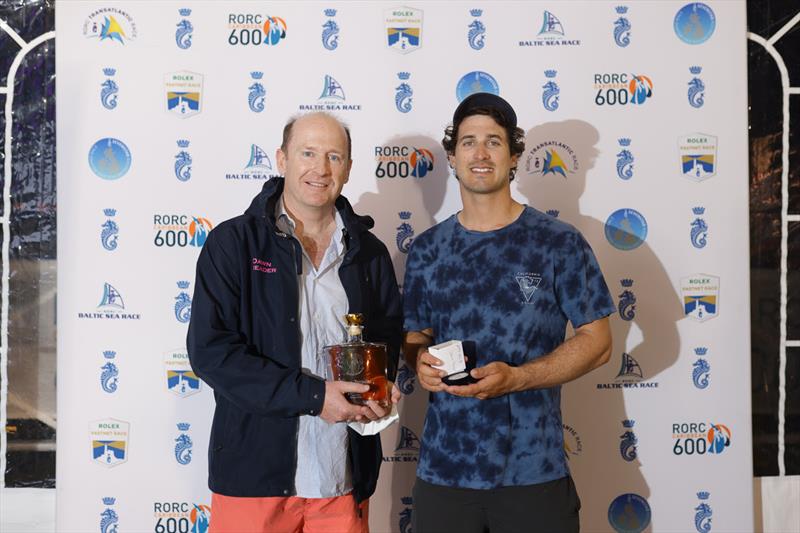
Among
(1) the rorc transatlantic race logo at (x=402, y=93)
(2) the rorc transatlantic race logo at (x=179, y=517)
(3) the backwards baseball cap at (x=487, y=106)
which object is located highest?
(1) the rorc transatlantic race logo at (x=402, y=93)

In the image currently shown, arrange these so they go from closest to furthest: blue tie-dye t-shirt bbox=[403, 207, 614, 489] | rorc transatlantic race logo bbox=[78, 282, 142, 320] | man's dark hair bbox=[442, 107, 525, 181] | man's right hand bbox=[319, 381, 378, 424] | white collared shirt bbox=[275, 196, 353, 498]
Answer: man's right hand bbox=[319, 381, 378, 424] → white collared shirt bbox=[275, 196, 353, 498] → blue tie-dye t-shirt bbox=[403, 207, 614, 489] → man's dark hair bbox=[442, 107, 525, 181] → rorc transatlantic race logo bbox=[78, 282, 142, 320]

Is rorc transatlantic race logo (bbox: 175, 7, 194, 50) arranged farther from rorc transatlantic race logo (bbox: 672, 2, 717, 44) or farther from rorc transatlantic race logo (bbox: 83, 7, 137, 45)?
rorc transatlantic race logo (bbox: 672, 2, 717, 44)

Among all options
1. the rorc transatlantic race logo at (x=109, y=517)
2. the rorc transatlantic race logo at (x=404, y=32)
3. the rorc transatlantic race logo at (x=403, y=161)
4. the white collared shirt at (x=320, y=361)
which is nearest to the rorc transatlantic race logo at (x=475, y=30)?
the rorc transatlantic race logo at (x=404, y=32)

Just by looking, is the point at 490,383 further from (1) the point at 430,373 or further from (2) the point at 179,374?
(2) the point at 179,374

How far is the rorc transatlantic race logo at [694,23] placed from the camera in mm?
2795

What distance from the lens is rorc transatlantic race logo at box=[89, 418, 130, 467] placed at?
2758mm

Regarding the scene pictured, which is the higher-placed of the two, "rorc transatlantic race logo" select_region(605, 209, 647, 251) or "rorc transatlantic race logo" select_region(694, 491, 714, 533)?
"rorc transatlantic race logo" select_region(605, 209, 647, 251)

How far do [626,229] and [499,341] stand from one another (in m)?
1.06

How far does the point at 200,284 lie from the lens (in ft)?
6.18

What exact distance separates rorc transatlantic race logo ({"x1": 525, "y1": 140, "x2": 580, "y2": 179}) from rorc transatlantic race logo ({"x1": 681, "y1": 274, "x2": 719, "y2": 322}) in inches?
25.8

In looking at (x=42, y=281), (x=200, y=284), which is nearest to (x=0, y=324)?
(x=42, y=281)

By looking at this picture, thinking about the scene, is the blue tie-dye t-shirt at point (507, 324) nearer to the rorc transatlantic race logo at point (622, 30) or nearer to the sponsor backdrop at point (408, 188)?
the sponsor backdrop at point (408, 188)

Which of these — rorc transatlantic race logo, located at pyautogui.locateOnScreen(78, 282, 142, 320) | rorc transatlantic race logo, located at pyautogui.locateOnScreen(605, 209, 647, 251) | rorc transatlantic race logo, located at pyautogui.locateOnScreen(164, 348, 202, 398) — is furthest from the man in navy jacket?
rorc transatlantic race logo, located at pyautogui.locateOnScreen(605, 209, 647, 251)

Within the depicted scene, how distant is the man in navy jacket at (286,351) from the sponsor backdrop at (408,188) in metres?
0.82
